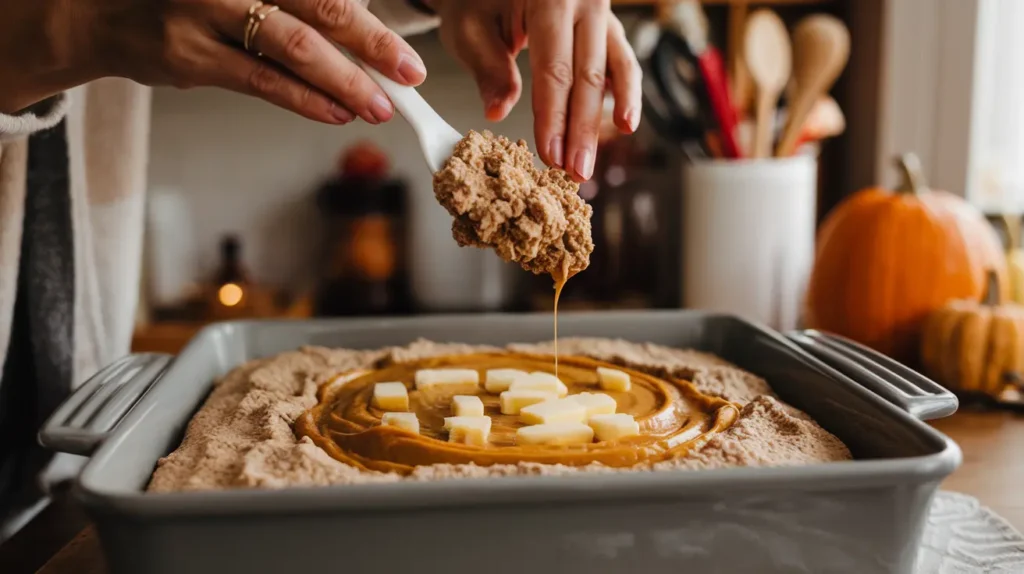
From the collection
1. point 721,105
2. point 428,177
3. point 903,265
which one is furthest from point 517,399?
point 428,177

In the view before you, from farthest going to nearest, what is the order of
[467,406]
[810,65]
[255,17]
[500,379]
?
[810,65]
[500,379]
[467,406]
[255,17]

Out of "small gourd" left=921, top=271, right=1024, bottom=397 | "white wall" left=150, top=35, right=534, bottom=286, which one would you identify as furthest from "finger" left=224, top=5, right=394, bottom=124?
"white wall" left=150, top=35, right=534, bottom=286

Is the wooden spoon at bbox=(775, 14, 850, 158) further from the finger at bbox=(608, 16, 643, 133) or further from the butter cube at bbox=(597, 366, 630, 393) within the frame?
the butter cube at bbox=(597, 366, 630, 393)

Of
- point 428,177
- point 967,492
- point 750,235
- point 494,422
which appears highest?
point 428,177

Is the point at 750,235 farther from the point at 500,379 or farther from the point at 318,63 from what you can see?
the point at 318,63

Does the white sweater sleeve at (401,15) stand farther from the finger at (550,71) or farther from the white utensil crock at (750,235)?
the white utensil crock at (750,235)
